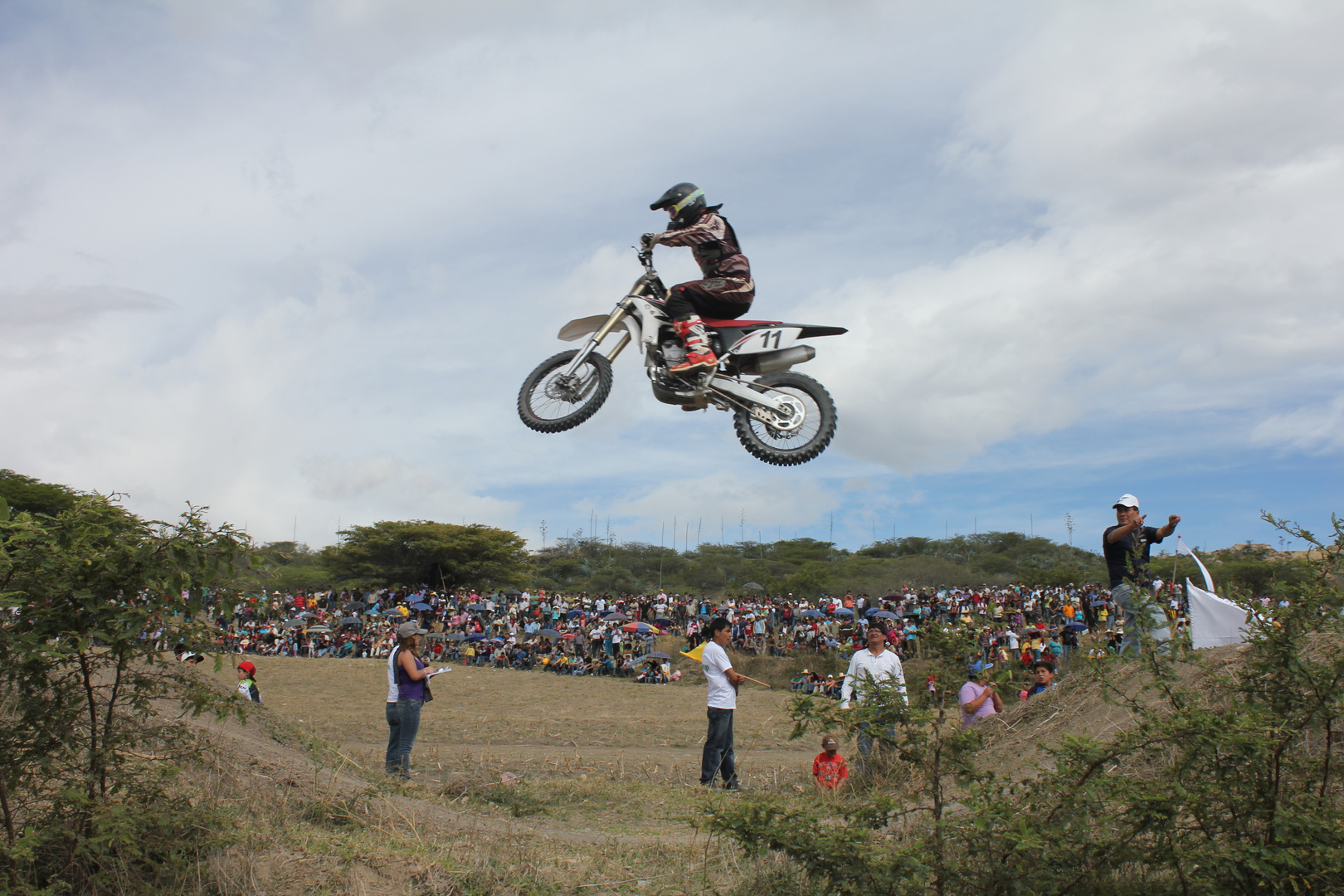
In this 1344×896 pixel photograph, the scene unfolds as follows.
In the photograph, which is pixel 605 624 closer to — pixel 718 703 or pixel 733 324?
pixel 718 703

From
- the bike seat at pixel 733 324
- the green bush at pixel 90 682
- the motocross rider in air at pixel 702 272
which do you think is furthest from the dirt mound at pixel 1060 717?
the green bush at pixel 90 682

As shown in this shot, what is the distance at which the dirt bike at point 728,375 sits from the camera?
7035 mm

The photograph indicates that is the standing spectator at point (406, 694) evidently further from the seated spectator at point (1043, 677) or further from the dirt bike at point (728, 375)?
the seated spectator at point (1043, 677)

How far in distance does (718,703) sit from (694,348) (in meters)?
3.15

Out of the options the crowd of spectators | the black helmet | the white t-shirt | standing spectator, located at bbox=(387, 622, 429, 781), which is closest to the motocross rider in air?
the black helmet

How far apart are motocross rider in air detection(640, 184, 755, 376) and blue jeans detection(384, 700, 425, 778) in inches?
155

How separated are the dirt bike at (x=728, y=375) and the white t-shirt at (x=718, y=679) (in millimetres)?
1884

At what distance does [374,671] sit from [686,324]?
67.1ft

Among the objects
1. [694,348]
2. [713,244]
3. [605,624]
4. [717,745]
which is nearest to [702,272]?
[713,244]

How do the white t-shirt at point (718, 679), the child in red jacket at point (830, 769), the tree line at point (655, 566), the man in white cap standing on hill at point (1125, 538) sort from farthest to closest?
the tree line at point (655, 566)
the white t-shirt at point (718, 679)
the child in red jacket at point (830, 769)
the man in white cap standing on hill at point (1125, 538)

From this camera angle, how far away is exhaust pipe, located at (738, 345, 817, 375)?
7094 mm

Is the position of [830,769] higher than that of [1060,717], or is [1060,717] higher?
[1060,717]

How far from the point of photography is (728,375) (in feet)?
23.3

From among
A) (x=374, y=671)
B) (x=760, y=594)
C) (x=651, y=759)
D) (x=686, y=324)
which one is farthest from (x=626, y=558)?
(x=686, y=324)
